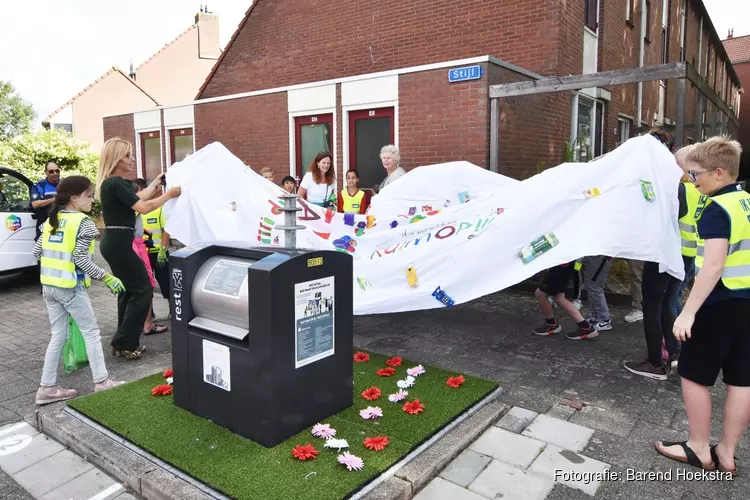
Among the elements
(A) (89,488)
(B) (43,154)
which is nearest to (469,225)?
(A) (89,488)

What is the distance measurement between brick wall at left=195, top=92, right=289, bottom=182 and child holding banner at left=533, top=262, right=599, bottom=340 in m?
7.04

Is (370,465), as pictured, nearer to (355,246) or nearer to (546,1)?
(355,246)

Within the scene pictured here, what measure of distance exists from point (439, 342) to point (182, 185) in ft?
10.9


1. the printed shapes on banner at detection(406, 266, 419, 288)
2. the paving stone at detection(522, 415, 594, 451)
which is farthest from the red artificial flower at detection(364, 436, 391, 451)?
the printed shapes on banner at detection(406, 266, 419, 288)

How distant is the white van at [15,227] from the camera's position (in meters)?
8.72

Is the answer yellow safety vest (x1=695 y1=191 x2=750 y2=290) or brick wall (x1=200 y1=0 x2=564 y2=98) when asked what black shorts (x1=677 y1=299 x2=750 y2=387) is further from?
brick wall (x1=200 y1=0 x2=564 y2=98)

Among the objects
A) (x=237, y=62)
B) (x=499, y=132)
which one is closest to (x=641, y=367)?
(x=499, y=132)

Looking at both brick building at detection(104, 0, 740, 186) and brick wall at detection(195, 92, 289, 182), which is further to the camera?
brick wall at detection(195, 92, 289, 182)

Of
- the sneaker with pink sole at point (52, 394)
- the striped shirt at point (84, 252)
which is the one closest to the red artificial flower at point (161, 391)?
the sneaker with pink sole at point (52, 394)

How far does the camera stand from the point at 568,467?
11.3 feet

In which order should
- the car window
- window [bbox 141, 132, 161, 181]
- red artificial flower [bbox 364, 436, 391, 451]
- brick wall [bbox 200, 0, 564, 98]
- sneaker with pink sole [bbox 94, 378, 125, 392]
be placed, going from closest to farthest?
red artificial flower [bbox 364, 436, 391, 451], sneaker with pink sole [bbox 94, 378, 125, 392], the car window, brick wall [bbox 200, 0, 564, 98], window [bbox 141, 132, 161, 181]

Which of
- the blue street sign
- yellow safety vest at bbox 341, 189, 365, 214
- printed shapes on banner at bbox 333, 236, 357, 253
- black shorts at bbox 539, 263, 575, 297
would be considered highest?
the blue street sign

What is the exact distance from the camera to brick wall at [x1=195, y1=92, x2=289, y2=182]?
11570 mm

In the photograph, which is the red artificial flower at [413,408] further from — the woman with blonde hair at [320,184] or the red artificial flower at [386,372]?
the woman with blonde hair at [320,184]
